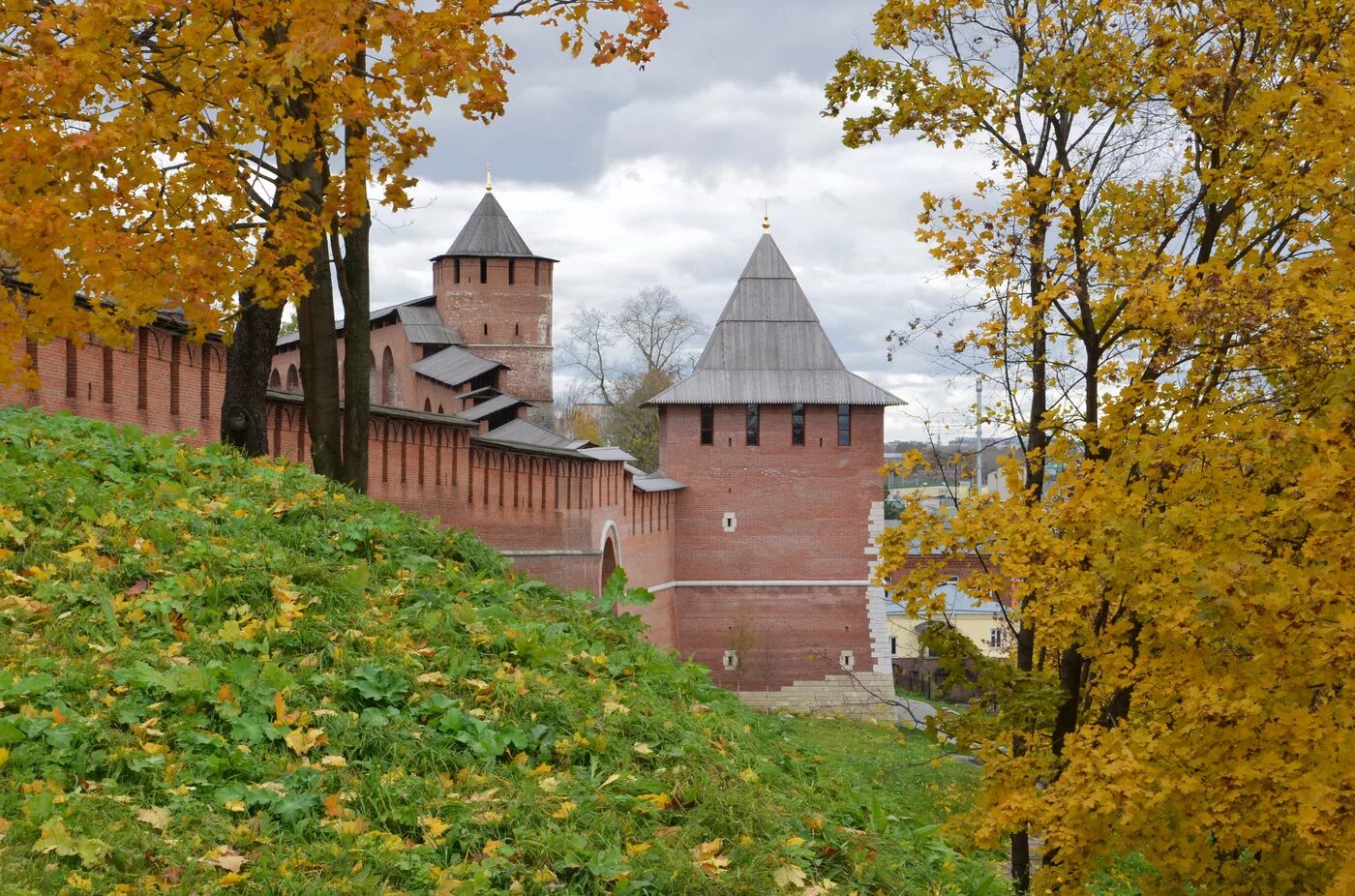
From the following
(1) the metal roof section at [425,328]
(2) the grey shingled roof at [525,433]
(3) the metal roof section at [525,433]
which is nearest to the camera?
(3) the metal roof section at [525,433]

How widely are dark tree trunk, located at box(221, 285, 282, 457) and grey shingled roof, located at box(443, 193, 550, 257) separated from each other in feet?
108

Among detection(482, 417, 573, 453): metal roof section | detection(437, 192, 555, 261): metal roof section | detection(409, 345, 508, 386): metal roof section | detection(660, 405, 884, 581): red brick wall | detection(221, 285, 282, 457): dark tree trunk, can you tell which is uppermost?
detection(437, 192, 555, 261): metal roof section

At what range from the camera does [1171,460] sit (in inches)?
255

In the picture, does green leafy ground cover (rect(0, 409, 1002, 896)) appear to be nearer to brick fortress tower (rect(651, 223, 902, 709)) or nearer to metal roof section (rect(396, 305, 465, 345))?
brick fortress tower (rect(651, 223, 902, 709))

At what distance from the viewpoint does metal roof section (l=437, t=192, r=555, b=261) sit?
4144 centimetres

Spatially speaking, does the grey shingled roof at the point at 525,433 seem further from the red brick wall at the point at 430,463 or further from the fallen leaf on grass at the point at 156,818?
the fallen leaf on grass at the point at 156,818

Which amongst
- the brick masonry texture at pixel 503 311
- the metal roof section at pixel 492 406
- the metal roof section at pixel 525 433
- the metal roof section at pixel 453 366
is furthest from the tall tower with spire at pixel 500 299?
the metal roof section at pixel 525 433

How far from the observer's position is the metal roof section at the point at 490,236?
1631 inches

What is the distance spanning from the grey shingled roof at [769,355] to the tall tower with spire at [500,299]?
11.5 m

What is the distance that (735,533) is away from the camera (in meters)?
30.0

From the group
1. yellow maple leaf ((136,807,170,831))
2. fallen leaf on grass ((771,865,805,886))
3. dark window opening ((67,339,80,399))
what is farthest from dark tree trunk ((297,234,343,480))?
fallen leaf on grass ((771,865,805,886))

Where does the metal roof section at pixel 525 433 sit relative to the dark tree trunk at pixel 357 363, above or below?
below

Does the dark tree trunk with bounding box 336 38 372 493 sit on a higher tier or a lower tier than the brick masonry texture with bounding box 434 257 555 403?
lower

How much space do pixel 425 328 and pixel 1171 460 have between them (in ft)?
118
